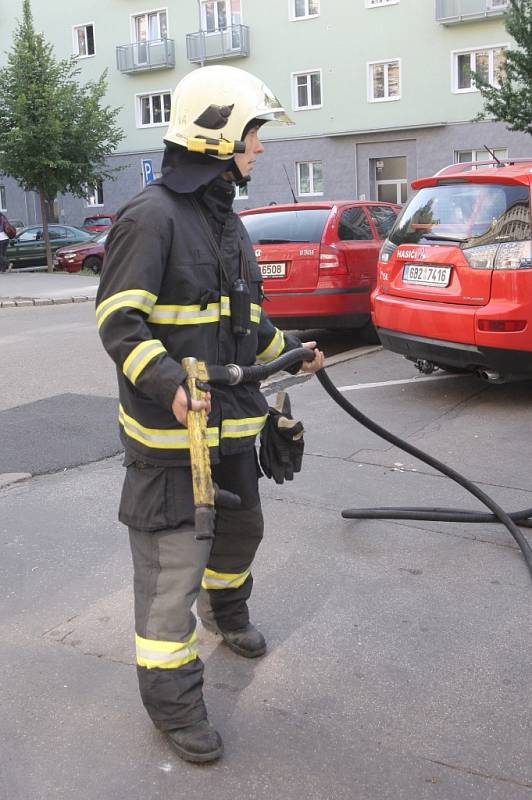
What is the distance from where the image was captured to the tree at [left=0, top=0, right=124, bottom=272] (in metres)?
25.9

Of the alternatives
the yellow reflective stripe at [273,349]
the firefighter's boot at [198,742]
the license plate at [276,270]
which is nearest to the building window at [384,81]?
the license plate at [276,270]

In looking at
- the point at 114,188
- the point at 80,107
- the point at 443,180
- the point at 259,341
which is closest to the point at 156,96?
the point at 114,188

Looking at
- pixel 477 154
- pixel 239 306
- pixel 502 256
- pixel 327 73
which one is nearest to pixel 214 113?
pixel 239 306

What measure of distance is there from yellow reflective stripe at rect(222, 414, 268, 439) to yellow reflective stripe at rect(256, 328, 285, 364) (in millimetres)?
391

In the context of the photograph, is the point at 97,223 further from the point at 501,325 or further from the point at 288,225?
the point at 501,325

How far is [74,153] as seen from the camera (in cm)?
2739

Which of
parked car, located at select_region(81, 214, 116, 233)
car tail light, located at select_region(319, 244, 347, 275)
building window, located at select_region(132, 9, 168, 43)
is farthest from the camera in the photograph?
building window, located at select_region(132, 9, 168, 43)

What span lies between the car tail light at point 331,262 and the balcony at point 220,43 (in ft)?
90.2

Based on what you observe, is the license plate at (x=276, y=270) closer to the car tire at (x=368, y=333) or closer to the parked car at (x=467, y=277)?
the car tire at (x=368, y=333)

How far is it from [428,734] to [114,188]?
40.4 m

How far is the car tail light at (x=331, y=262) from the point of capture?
9805 mm

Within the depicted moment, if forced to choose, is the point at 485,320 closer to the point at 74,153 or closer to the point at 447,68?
the point at 74,153

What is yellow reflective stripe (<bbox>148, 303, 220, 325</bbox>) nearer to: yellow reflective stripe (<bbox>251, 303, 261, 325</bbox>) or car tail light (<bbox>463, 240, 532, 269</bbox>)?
yellow reflective stripe (<bbox>251, 303, 261, 325</bbox>)

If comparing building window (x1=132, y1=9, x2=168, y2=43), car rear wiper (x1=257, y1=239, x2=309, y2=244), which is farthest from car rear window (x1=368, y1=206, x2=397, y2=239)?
building window (x1=132, y1=9, x2=168, y2=43)
